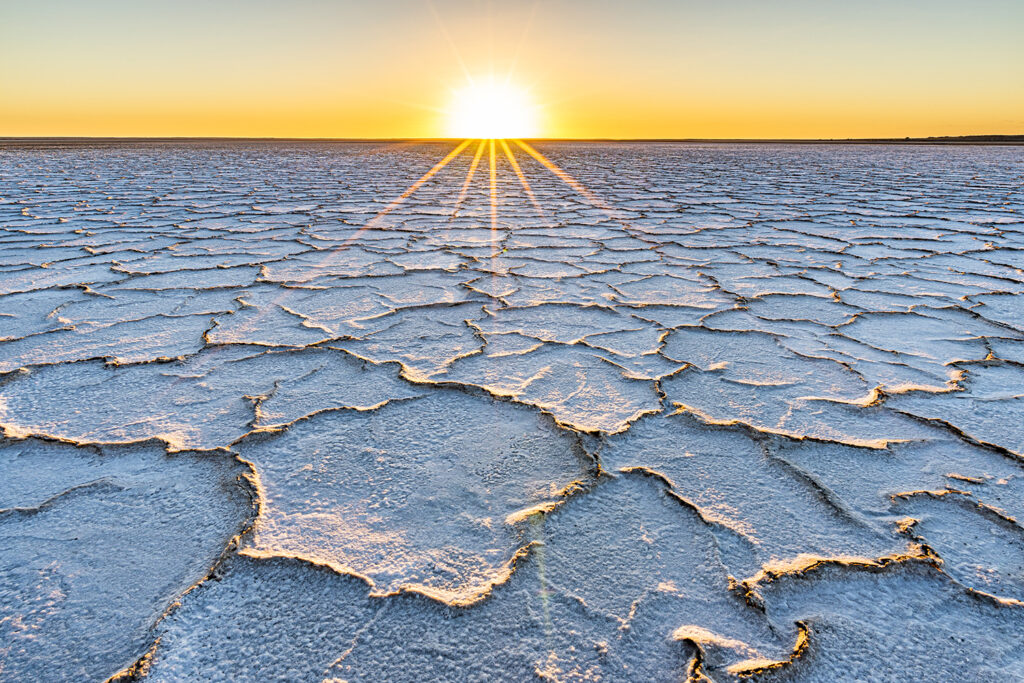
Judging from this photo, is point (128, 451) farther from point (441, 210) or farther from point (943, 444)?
point (441, 210)

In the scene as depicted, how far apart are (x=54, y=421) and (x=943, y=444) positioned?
1.60 metres

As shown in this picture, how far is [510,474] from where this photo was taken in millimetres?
932

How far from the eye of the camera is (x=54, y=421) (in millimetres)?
1065

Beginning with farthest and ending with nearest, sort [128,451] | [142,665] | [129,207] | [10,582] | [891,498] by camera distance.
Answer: [129,207]
[128,451]
[891,498]
[10,582]
[142,665]

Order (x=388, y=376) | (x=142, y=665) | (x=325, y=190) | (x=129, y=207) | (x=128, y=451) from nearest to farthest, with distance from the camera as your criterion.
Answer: (x=142, y=665)
(x=128, y=451)
(x=388, y=376)
(x=129, y=207)
(x=325, y=190)

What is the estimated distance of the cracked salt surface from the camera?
2.06ft

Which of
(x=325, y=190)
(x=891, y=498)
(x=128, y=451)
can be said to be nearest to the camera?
(x=891, y=498)

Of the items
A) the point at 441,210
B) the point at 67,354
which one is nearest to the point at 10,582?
the point at 67,354

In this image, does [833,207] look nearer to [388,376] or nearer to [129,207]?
[388,376]

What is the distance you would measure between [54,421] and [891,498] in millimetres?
1429

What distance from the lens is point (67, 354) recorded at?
1369 millimetres

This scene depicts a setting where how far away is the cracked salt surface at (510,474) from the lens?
628 mm

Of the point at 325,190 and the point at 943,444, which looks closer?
the point at 943,444

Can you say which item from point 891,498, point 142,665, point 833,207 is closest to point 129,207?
point 142,665
